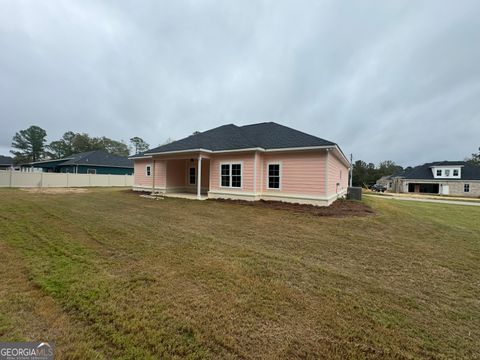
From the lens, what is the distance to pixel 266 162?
11703 millimetres

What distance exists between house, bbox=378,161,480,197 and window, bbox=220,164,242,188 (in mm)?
38778

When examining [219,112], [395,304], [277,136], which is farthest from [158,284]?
[219,112]

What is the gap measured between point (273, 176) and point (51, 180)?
77.5ft

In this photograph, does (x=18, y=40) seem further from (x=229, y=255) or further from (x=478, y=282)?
(x=478, y=282)

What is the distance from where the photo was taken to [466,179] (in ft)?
105

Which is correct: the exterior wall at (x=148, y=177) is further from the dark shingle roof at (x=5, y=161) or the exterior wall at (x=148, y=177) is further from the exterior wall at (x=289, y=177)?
the dark shingle roof at (x=5, y=161)

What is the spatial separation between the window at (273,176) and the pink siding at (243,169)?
1031mm

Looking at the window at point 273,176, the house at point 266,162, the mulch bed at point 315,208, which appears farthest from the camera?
the window at point 273,176

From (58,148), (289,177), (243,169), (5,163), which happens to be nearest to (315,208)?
(289,177)

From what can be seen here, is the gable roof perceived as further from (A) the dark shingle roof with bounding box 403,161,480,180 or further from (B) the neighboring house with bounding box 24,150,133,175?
(A) the dark shingle roof with bounding box 403,161,480,180

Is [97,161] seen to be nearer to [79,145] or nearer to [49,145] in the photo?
[79,145]

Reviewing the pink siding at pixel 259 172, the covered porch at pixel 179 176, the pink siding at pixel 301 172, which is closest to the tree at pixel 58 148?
the covered porch at pixel 179 176

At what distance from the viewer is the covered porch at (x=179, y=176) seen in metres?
15.4

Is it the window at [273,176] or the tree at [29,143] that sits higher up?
the tree at [29,143]
